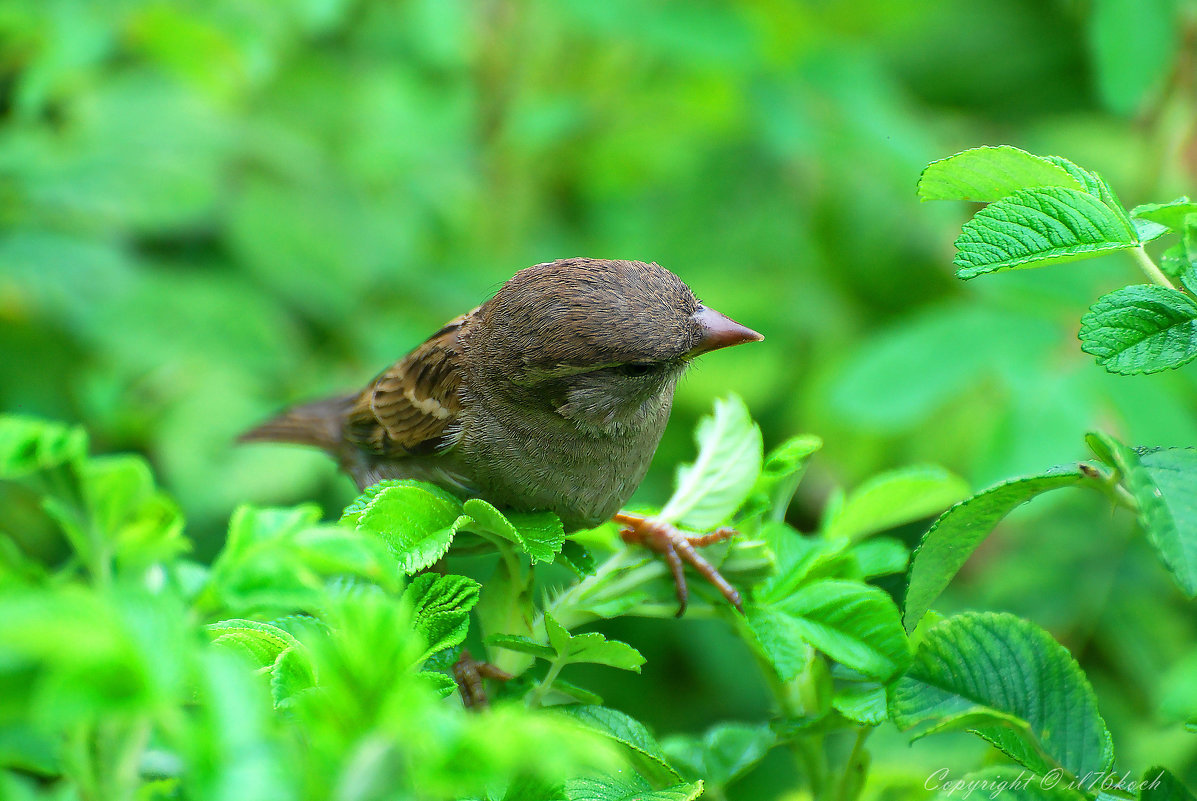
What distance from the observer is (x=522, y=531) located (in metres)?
1.66

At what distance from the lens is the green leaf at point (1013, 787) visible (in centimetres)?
114

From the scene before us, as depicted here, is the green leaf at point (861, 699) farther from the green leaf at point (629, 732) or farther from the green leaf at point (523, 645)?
the green leaf at point (523, 645)

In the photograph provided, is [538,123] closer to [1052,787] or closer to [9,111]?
[9,111]

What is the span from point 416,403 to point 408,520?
1.08m

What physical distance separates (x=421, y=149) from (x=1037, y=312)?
2.48 metres

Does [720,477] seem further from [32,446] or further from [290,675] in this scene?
[32,446]

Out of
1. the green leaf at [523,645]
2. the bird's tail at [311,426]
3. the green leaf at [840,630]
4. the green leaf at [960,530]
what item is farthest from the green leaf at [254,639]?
the bird's tail at [311,426]

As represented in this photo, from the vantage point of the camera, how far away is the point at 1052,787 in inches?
48.6

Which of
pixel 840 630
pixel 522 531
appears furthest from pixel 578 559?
pixel 840 630

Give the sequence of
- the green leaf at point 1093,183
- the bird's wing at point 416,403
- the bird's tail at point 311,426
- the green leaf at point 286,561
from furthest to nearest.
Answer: the bird's tail at point 311,426 < the bird's wing at point 416,403 < the green leaf at point 1093,183 < the green leaf at point 286,561

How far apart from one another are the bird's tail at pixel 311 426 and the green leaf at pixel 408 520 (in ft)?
4.79

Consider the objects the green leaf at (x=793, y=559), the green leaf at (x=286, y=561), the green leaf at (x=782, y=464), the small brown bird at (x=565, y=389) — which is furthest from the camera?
the small brown bird at (x=565, y=389)

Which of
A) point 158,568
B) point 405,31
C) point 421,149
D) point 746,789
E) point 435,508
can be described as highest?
point 405,31

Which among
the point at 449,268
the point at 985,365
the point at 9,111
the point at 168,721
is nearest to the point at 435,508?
the point at 168,721
